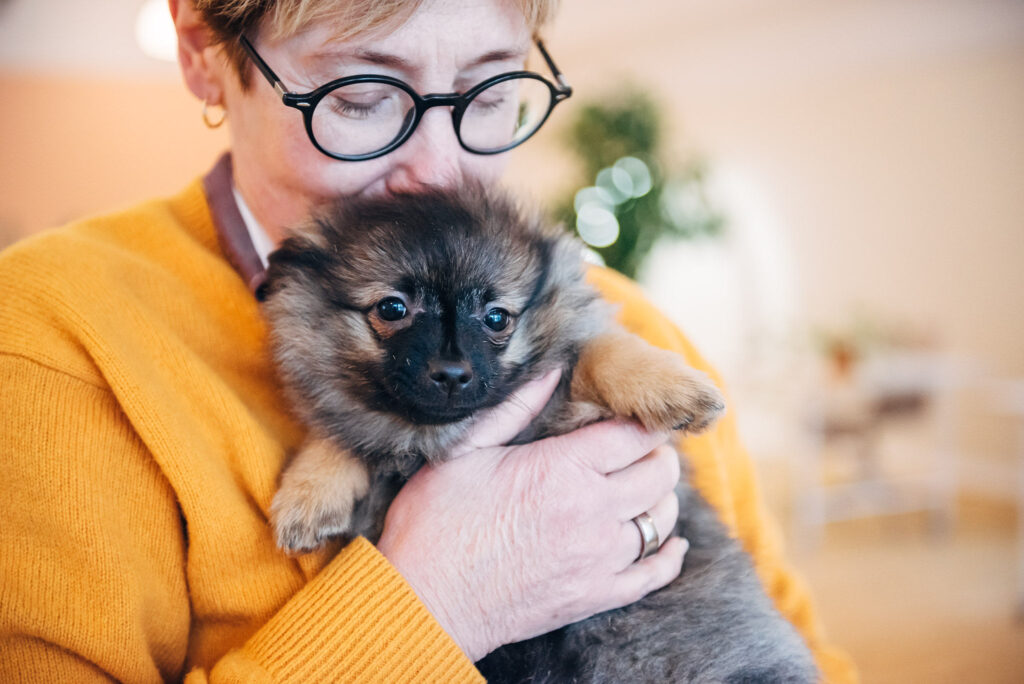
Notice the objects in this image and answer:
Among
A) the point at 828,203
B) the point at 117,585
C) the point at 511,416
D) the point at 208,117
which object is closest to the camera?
the point at 117,585

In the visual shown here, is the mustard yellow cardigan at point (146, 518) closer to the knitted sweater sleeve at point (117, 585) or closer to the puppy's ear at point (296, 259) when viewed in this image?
the knitted sweater sleeve at point (117, 585)

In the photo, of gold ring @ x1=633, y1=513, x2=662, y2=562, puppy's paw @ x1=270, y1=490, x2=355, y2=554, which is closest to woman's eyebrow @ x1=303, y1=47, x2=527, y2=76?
puppy's paw @ x1=270, y1=490, x2=355, y2=554

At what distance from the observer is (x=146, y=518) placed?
1031mm

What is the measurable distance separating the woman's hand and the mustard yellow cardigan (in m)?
0.07

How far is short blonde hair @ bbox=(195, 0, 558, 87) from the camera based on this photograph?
3.70ft

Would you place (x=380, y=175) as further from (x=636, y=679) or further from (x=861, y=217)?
(x=861, y=217)

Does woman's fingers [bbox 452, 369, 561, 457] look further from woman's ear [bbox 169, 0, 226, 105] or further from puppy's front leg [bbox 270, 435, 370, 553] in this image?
woman's ear [bbox 169, 0, 226, 105]

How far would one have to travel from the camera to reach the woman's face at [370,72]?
1.19m

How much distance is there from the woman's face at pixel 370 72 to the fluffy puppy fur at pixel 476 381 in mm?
67

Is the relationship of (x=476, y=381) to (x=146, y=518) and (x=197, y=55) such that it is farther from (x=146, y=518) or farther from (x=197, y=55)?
(x=197, y=55)

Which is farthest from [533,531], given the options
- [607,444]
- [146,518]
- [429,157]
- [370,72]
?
[370,72]

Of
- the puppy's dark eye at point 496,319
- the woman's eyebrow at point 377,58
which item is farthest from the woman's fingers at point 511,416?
the woman's eyebrow at point 377,58

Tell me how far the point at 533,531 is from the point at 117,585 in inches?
22.4

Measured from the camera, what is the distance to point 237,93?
4.23 ft
